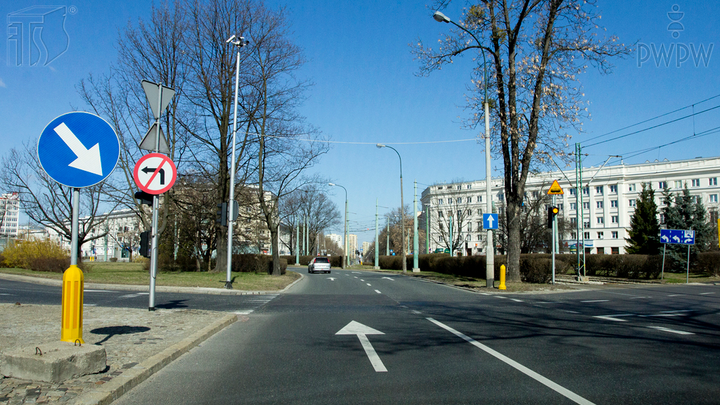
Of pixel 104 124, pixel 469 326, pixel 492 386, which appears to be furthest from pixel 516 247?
pixel 104 124

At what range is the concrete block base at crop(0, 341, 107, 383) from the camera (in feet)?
15.0

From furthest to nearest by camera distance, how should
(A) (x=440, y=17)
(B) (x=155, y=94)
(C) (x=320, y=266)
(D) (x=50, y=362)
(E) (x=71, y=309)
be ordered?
A: (C) (x=320, y=266), (A) (x=440, y=17), (B) (x=155, y=94), (E) (x=71, y=309), (D) (x=50, y=362)

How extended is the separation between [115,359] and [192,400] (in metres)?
1.77

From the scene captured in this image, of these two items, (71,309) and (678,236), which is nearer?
(71,309)

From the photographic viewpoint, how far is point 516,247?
72.5 ft

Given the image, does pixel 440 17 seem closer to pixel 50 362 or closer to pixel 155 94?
pixel 155 94

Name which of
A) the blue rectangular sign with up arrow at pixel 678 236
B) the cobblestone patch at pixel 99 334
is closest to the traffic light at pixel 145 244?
the cobblestone patch at pixel 99 334

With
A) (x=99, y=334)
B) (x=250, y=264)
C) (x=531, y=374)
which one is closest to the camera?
(x=531, y=374)

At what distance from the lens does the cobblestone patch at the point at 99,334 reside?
4.36 metres

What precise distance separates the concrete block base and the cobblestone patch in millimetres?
66

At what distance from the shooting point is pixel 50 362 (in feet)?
14.9

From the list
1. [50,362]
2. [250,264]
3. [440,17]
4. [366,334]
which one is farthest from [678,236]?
[50,362]

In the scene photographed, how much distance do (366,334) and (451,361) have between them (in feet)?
8.02

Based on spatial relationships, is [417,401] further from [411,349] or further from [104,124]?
[104,124]
